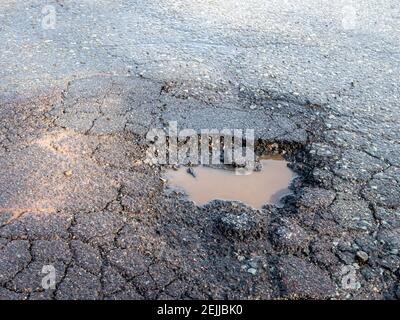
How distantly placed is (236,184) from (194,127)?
2.26 feet

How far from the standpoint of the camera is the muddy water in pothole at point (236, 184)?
3.23 meters

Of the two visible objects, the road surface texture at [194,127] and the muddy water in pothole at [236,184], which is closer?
the road surface texture at [194,127]

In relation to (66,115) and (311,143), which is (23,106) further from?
(311,143)

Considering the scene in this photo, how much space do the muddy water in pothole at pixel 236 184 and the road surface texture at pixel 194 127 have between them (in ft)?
0.30

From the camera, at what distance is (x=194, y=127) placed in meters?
3.79

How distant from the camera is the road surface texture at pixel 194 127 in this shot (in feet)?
8.64

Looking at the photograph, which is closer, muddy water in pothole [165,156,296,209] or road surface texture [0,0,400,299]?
road surface texture [0,0,400,299]

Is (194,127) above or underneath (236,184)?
above

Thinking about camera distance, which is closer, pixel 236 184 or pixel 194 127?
pixel 236 184

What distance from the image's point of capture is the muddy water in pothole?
3.23 metres

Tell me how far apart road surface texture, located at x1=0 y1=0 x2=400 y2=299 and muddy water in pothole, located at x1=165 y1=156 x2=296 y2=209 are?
9cm

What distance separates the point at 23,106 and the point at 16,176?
99 cm
